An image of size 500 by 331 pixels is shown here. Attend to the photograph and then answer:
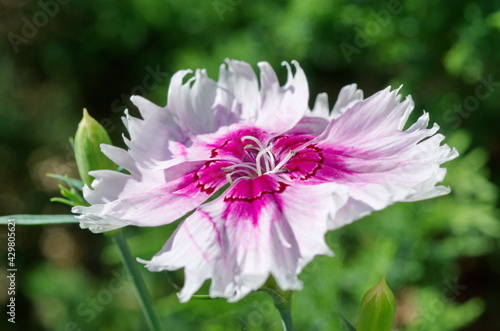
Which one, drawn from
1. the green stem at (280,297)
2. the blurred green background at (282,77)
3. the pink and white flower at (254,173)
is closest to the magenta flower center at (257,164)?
the pink and white flower at (254,173)

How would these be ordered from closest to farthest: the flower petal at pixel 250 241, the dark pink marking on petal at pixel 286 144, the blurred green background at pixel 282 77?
the flower petal at pixel 250 241
the dark pink marking on petal at pixel 286 144
the blurred green background at pixel 282 77

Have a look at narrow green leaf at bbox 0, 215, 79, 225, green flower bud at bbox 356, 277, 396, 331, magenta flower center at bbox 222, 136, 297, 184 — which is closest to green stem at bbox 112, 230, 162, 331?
narrow green leaf at bbox 0, 215, 79, 225

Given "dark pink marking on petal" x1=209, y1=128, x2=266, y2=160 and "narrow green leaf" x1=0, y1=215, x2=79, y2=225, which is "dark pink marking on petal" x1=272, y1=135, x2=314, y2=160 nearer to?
"dark pink marking on petal" x1=209, y1=128, x2=266, y2=160

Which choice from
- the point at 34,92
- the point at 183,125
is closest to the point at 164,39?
the point at 34,92

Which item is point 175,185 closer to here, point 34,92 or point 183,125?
point 183,125

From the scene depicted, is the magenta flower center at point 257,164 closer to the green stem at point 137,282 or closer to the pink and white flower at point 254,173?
the pink and white flower at point 254,173

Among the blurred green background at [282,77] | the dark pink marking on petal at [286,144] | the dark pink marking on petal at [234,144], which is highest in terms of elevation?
the dark pink marking on petal at [286,144]
